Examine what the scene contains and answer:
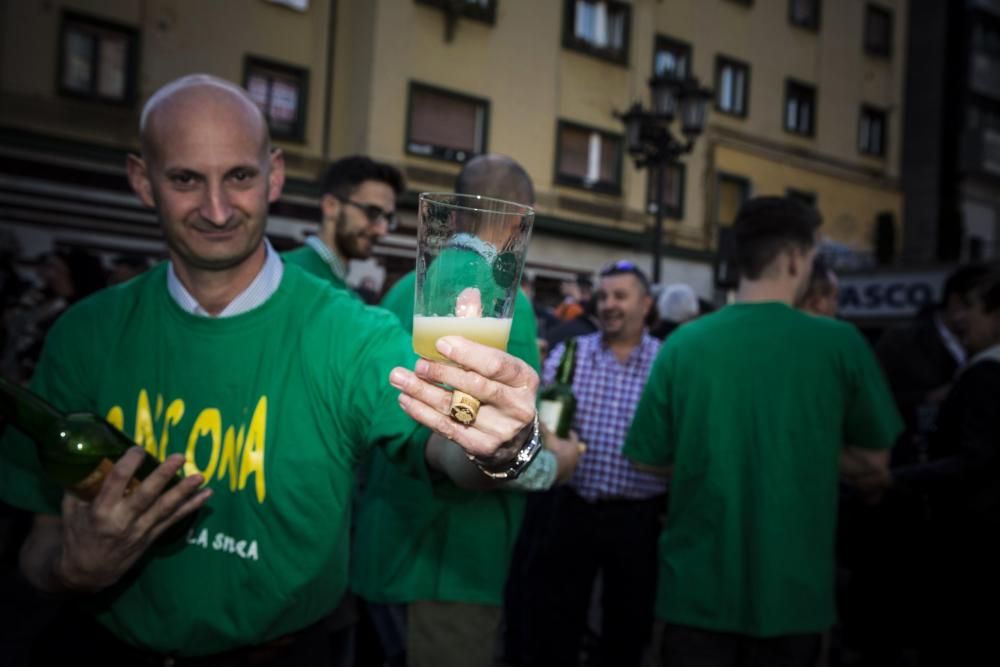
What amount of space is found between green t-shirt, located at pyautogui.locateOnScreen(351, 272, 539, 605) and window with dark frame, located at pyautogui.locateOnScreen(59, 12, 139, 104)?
1289 centimetres

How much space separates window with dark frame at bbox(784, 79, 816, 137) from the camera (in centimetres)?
2205

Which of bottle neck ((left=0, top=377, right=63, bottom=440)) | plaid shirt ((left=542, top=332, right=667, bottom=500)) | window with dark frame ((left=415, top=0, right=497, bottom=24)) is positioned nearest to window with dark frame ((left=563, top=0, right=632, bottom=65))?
window with dark frame ((left=415, top=0, right=497, bottom=24))

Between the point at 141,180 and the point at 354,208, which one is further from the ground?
the point at 354,208

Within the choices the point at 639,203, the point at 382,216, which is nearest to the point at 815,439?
the point at 382,216

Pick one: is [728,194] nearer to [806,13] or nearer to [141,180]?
[806,13]

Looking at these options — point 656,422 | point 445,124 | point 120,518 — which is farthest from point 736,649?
point 445,124

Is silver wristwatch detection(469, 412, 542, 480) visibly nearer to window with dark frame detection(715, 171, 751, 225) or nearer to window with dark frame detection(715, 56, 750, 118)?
window with dark frame detection(715, 171, 751, 225)

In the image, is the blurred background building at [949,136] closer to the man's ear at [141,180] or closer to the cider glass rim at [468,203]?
the man's ear at [141,180]

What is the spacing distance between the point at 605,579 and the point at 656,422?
1.70 metres

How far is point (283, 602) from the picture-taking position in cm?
179

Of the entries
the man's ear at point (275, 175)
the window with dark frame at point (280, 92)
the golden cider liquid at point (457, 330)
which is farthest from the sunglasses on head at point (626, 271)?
the window with dark frame at point (280, 92)

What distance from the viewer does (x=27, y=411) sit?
73.5 inches

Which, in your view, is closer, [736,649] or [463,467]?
[463,467]

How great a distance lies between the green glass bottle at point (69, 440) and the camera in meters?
1.75
